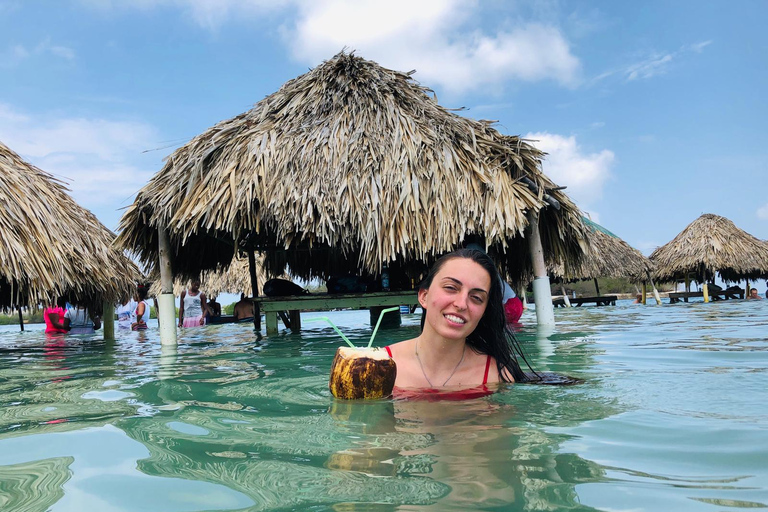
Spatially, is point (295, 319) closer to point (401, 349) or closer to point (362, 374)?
point (401, 349)

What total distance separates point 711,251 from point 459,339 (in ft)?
71.6

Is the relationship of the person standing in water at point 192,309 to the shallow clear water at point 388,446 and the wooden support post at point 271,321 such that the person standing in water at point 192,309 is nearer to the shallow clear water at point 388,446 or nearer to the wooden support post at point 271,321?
the wooden support post at point 271,321

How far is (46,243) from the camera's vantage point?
24.1ft

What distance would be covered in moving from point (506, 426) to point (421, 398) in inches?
27.1

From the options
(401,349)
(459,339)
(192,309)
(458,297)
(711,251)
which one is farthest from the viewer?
(711,251)

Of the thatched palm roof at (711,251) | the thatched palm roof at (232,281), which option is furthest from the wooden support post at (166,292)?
the thatched palm roof at (711,251)

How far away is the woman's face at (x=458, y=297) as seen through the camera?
3.09 m

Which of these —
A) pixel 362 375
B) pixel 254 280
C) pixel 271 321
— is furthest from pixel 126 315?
pixel 362 375

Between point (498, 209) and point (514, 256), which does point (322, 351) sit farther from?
point (514, 256)

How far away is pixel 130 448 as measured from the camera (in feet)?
7.66

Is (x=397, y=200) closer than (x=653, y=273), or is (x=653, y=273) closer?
(x=397, y=200)

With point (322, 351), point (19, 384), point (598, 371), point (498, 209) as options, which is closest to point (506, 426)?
point (598, 371)

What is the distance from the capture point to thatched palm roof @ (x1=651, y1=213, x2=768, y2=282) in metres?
21.9

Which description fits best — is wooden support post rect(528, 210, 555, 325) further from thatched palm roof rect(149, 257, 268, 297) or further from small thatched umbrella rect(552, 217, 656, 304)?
small thatched umbrella rect(552, 217, 656, 304)
